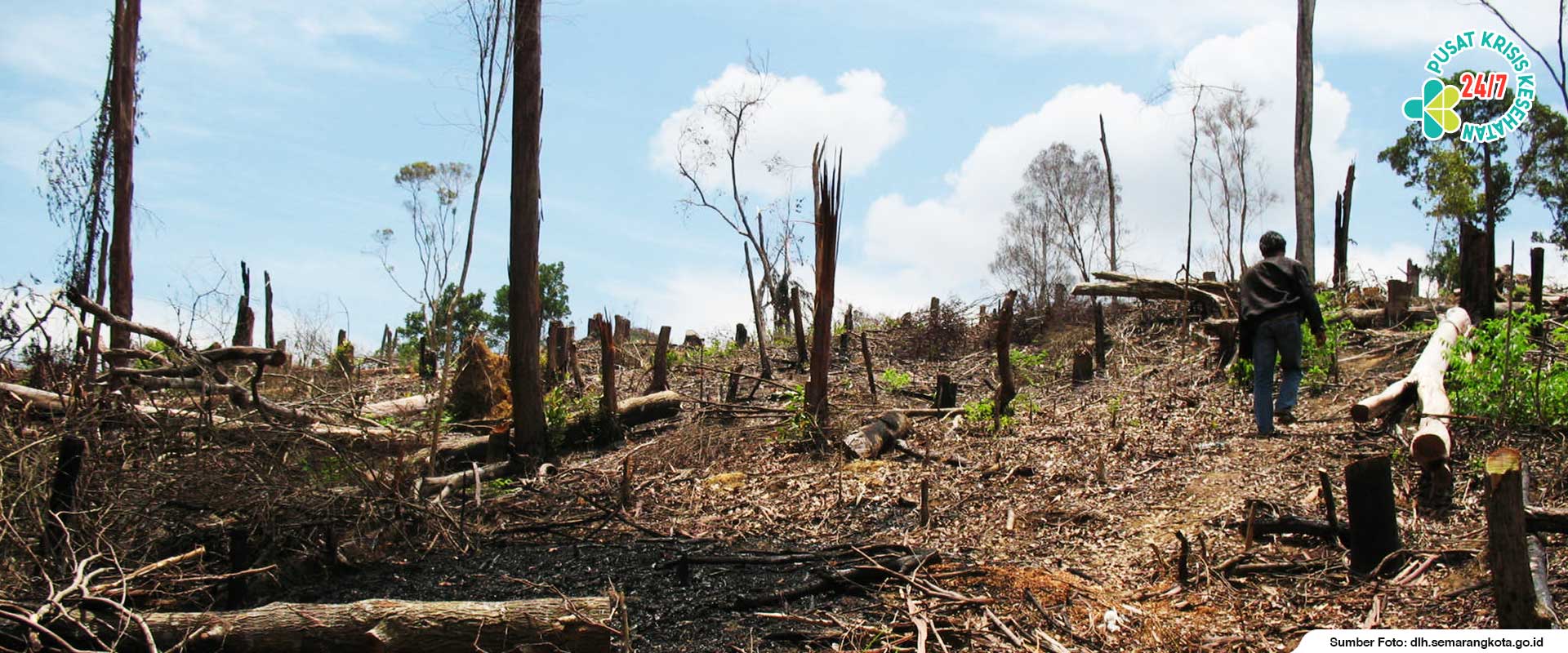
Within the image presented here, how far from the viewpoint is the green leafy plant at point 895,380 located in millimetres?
13781

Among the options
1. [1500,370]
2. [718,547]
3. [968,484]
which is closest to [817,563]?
[718,547]

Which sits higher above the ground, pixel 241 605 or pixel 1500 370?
pixel 1500 370

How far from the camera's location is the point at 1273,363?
8750mm

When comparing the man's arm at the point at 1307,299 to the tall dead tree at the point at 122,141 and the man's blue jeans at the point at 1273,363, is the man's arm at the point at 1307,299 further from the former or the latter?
the tall dead tree at the point at 122,141

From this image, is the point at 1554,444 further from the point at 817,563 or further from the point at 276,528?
the point at 276,528

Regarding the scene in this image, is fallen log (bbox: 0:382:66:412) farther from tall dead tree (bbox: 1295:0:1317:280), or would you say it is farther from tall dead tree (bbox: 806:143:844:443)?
tall dead tree (bbox: 1295:0:1317:280)

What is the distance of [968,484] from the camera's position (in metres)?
8.34

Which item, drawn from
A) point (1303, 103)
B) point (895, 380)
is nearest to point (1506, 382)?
point (895, 380)

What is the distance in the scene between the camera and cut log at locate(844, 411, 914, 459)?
9719 millimetres

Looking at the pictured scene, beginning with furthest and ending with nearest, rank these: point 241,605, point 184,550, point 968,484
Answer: point 968,484 → point 184,550 → point 241,605

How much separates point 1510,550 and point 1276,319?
482 centimetres

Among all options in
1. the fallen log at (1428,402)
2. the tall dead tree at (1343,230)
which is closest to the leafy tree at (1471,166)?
the tall dead tree at (1343,230)

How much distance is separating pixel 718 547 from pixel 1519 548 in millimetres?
4332

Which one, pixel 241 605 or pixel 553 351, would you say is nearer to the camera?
pixel 241 605
